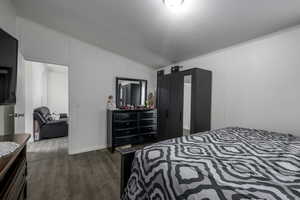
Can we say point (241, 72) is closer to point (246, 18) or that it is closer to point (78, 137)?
point (246, 18)

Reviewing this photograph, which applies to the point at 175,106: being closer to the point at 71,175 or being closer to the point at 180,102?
the point at 180,102

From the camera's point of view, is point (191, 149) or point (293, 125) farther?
point (293, 125)

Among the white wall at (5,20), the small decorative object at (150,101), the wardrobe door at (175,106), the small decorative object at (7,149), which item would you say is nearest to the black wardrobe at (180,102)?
the wardrobe door at (175,106)

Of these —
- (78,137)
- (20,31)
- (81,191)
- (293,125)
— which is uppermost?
(20,31)

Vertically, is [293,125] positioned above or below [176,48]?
below

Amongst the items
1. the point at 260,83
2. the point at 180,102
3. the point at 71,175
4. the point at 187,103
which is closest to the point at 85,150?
the point at 71,175

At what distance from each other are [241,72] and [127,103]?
2.58 meters

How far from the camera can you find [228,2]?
149cm

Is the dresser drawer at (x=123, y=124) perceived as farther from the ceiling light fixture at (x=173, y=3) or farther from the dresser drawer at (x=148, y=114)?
the ceiling light fixture at (x=173, y=3)

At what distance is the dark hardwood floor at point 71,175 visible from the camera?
5.59 feet

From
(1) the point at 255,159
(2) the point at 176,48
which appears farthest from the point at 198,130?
(2) the point at 176,48

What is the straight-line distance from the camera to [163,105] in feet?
10.4

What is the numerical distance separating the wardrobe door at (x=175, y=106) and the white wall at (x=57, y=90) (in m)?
4.47

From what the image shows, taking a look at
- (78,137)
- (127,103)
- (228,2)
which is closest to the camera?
(228,2)
